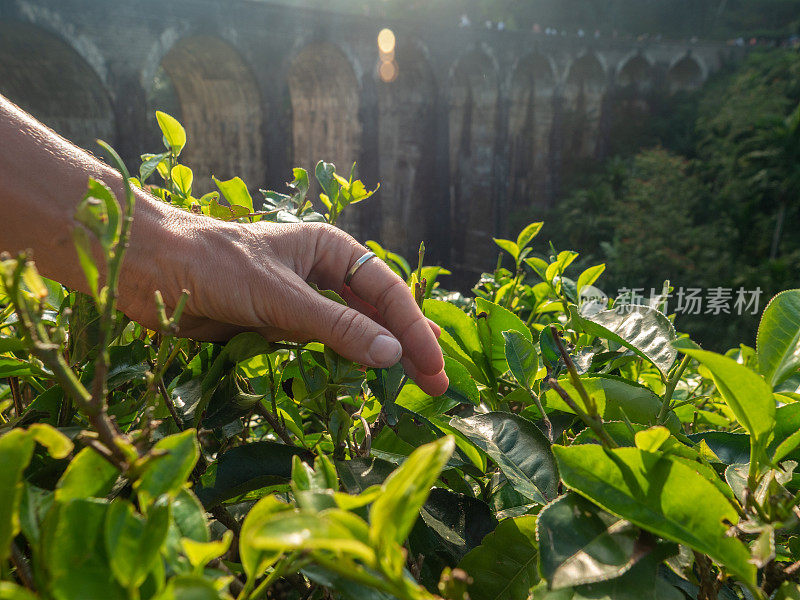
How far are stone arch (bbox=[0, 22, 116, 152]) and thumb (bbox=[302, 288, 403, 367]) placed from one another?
23.5 ft

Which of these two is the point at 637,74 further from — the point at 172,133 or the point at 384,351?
the point at 384,351

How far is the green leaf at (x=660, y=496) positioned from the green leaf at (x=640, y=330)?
0.22 meters

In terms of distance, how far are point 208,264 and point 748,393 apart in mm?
540

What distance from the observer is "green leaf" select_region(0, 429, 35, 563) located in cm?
25

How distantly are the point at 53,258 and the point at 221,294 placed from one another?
18cm

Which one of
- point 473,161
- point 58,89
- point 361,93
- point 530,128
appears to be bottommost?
point 473,161

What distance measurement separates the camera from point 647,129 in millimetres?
13734

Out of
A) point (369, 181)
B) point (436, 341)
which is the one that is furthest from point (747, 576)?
point (369, 181)

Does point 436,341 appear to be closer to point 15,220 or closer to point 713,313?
point 15,220

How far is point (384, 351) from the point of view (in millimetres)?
593

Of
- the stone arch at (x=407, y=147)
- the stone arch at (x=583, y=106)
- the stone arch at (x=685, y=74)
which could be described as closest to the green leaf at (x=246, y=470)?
the stone arch at (x=407, y=147)

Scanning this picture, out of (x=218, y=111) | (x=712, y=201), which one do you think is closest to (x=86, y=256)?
(x=218, y=111)

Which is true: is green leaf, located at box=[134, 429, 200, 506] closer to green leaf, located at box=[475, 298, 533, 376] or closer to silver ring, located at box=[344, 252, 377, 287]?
green leaf, located at box=[475, 298, 533, 376]

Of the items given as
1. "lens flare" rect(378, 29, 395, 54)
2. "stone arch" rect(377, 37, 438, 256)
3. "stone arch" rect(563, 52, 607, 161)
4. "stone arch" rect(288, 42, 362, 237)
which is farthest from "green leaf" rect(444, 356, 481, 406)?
"stone arch" rect(563, 52, 607, 161)
